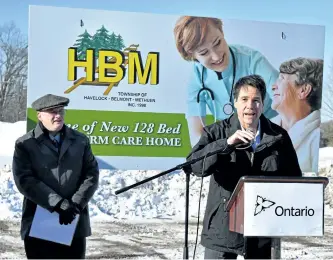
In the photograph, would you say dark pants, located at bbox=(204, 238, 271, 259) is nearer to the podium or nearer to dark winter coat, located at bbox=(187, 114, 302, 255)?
the podium

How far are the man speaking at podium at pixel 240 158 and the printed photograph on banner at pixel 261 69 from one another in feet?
17.6

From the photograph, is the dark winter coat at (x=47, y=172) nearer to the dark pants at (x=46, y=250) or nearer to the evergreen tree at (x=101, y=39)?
the dark pants at (x=46, y=250)

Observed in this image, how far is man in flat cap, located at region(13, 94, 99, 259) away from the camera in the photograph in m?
3.69

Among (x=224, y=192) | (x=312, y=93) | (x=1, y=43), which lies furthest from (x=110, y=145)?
(x=1, y=43)

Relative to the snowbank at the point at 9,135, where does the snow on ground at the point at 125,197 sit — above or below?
below

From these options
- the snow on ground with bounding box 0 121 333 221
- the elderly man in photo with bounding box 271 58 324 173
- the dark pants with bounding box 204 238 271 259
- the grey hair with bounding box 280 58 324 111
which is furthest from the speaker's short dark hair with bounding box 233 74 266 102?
the snow on ground with bounding box 0 121 333 221

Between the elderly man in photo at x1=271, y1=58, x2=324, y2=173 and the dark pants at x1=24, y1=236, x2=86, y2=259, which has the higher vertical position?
the elderly man in photo at x1=271, y1=58, x2=324, y2=173

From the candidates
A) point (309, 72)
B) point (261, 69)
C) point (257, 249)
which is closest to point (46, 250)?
point (257, 249)

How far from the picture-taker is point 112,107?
8.40 metres

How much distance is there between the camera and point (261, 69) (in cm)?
905

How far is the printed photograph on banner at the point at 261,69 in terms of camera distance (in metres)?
8.77

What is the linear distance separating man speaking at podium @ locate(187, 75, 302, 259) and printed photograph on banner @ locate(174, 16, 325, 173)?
5.36m

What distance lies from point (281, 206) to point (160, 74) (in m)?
6.10

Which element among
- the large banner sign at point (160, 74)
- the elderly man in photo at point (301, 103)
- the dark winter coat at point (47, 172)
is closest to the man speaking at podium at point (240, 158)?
the dark winter coat at point (47, 172)
